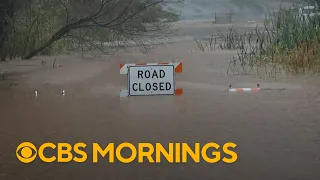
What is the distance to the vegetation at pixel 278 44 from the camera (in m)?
5.09

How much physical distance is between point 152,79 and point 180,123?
12.8 inches

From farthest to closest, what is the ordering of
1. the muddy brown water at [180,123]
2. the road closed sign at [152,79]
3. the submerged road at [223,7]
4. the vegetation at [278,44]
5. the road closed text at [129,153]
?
the vegetation at [278,44] → the submerged road at [223,7] → the road closed sign at [152,79] → the road closed text at [129,153] → the muddy brown water at [180,123]

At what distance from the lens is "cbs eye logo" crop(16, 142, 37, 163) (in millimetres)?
2939

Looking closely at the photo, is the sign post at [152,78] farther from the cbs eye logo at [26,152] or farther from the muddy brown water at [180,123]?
the cbs eye logo at [26,152]

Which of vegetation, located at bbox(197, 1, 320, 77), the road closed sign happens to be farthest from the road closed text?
vegetation, located at bbox(197, 1, 320, 77)

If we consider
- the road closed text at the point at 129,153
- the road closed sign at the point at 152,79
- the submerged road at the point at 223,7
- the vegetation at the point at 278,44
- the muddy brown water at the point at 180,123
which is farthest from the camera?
the vegetation at the point at 278,44

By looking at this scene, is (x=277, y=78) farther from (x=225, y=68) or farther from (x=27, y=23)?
(x=27, y=23)

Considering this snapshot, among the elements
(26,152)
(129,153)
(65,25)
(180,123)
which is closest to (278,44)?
(65,25)

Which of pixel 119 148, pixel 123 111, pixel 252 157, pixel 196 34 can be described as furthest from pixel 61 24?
pixel 252 157

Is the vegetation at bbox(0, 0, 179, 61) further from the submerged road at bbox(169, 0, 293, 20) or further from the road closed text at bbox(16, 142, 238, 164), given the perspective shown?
the road closed text at bbox(16, 142, 238, 164)

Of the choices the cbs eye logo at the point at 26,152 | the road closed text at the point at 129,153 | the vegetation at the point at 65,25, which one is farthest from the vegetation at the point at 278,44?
the cbs eye logo at the point at 26,152

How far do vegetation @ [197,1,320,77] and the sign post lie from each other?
3.92ft

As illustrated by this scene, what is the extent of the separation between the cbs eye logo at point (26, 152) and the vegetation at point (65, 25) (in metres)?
1.90

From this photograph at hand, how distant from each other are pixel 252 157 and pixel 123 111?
129 centimetres
